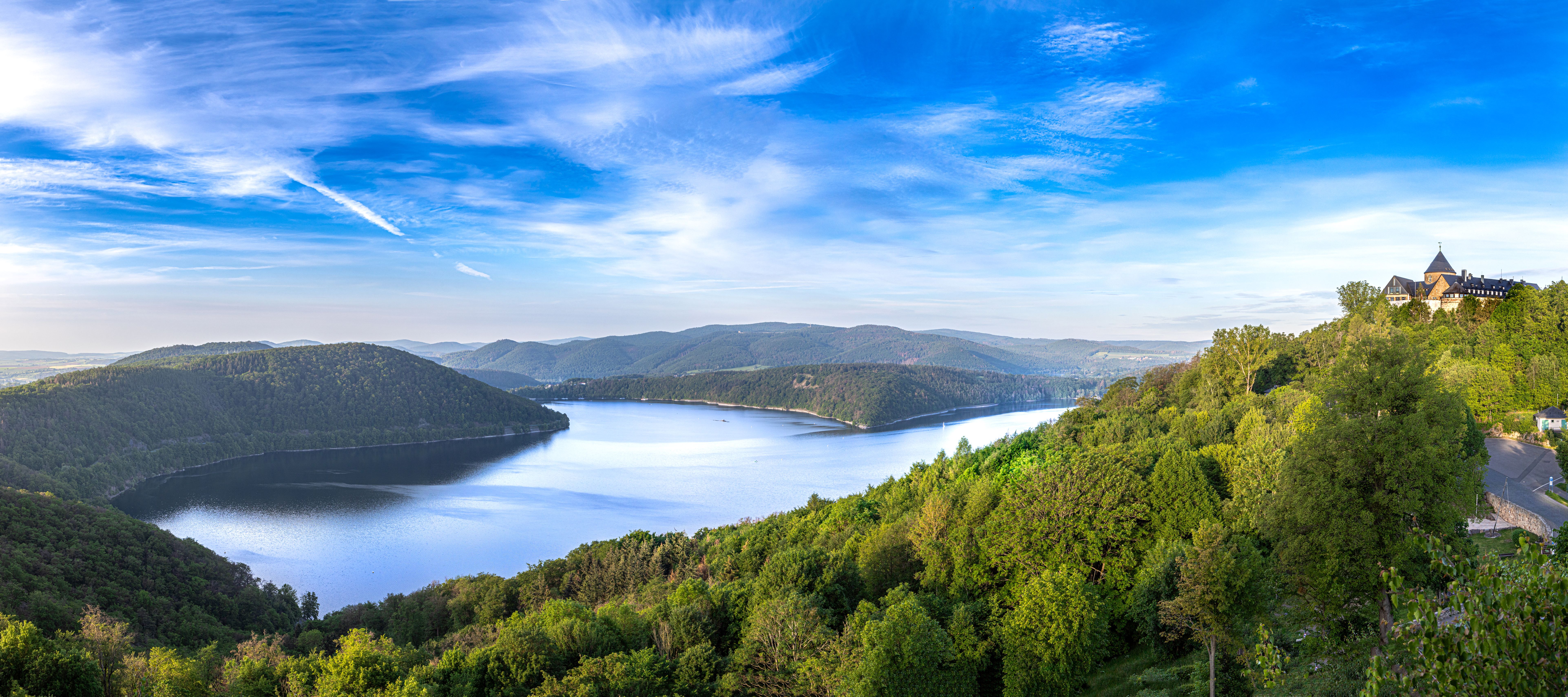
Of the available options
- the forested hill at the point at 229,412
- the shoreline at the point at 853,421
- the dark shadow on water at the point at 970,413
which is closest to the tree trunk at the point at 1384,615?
the forested hill at the point at 229,412

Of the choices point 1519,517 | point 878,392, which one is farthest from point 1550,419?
point 878,392

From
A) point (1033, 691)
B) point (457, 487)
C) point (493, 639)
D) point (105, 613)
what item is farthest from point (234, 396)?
point (1033, 691)

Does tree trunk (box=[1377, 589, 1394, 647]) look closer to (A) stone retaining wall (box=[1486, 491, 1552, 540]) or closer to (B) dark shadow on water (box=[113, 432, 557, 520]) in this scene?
(A) stone retaining wall (box=[1486, 491, 1552, 540])

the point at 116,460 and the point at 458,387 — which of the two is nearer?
the point at 116,460

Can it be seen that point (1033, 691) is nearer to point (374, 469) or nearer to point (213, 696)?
point (213, 696)

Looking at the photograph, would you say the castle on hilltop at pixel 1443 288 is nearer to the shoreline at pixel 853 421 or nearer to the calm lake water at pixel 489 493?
the calm lake water at pixel 489 493

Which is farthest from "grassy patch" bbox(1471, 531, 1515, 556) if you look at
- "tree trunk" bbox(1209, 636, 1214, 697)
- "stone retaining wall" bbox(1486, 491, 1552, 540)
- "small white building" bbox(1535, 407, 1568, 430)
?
"small white building" bbox(1535, 407, 1568, 430)
